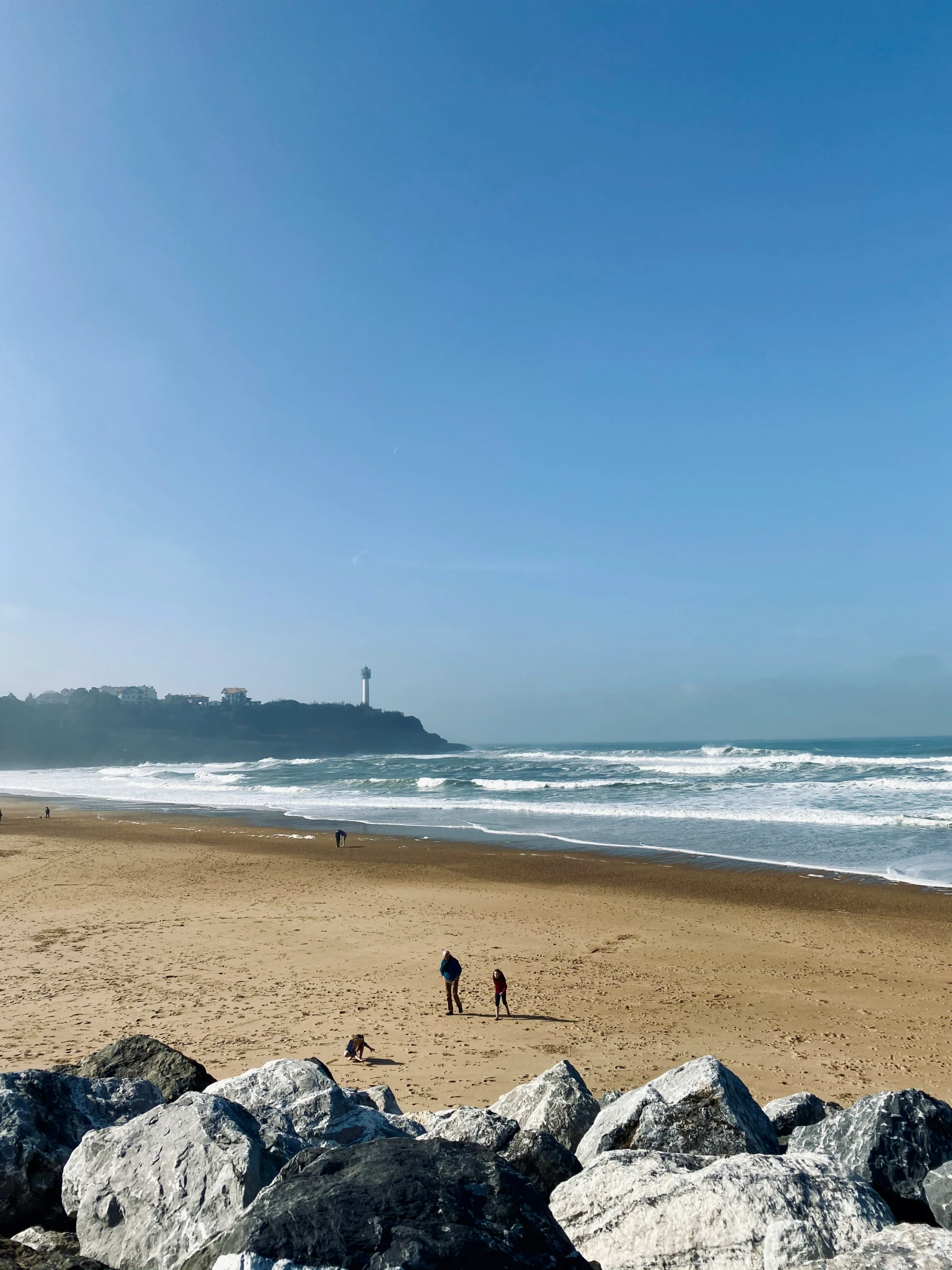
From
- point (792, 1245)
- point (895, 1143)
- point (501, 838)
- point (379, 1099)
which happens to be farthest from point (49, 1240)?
point (501, 838)

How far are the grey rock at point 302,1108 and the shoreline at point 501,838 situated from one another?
17771mm

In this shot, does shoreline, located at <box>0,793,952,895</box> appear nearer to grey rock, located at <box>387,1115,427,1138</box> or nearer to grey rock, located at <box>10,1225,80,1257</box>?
grey rock, located at <box>387,1115,427,1138</box>

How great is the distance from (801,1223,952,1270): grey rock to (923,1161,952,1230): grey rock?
85cm

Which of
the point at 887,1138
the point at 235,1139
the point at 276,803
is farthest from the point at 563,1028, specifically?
the point at 276,803

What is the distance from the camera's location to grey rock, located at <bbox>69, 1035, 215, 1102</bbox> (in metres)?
5.94

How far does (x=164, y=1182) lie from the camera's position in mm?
3775

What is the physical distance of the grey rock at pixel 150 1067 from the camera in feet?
19.5

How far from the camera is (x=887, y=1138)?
4.63 metres

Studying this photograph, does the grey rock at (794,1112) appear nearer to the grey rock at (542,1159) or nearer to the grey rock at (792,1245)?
the grey rock at (542,1159)

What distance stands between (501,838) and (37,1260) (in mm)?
26392

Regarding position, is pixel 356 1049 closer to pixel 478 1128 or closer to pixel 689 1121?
pixel 478 1128

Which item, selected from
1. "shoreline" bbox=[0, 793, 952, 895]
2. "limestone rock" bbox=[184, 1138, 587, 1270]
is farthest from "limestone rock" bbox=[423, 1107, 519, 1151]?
"shoreline" bbox=[0, 793, 952, 895]

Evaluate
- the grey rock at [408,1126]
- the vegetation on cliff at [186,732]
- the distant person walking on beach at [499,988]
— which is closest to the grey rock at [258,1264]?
the grey rock at [408,1126]

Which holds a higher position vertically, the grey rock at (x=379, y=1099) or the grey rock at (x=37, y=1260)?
the grey rock at (x=37, y=1260)
